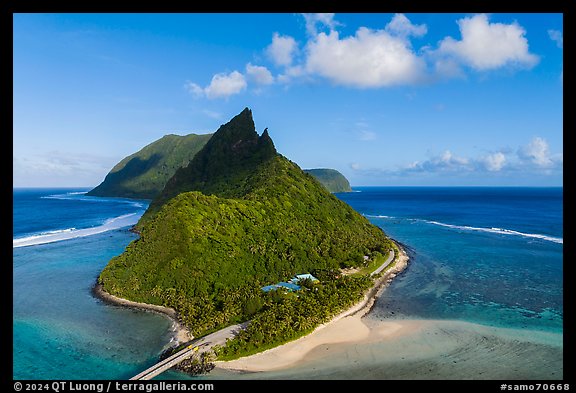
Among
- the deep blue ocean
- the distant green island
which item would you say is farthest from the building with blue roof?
the deep blue ocean

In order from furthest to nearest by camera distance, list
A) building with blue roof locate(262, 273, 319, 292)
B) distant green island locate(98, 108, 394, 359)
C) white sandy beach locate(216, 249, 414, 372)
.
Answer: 1. building with blue roof locate(262, 273, 319, 292)
2. distant green island locate(98, 108, 394, 359)
3. white sandy beach locate(216, 249, 414, 372)

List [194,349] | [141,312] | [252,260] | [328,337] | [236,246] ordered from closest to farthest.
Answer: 1. [194,349]
2. [328,337]
3. [141,312]
4. [252,260]
5. [236,246]

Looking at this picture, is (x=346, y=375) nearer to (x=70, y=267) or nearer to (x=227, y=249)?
(x=227, y=249)

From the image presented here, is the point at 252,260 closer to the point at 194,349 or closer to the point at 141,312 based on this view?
the point at 141,312

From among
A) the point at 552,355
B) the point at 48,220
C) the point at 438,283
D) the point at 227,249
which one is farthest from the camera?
the point at 48,220

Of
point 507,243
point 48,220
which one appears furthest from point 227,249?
point 48,220

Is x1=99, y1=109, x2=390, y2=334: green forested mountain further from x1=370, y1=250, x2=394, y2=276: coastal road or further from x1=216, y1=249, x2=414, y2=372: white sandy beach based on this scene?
x1=216, y1=249, x2=414, y2=372: white sandy beach

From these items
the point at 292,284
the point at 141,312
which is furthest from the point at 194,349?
the point at 292,284
